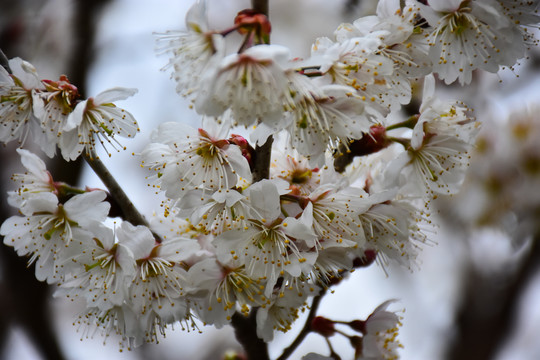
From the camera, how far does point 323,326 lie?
195 centimetres

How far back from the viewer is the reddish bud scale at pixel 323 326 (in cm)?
194

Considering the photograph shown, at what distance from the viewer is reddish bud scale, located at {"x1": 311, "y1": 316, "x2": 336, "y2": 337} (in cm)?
194

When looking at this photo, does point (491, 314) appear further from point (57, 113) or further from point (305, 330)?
point (57, 113)

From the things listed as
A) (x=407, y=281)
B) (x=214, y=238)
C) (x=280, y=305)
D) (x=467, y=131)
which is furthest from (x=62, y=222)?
(x=407, y=281)

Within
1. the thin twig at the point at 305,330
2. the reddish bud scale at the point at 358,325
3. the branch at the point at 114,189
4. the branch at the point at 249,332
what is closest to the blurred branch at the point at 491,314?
the reddish bud scale at the point at 358,325

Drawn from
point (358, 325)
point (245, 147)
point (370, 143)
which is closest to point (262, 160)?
point (245, 147)

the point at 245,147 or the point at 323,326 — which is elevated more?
the point at 245,147

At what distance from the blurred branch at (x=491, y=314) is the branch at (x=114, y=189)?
10.3 feet

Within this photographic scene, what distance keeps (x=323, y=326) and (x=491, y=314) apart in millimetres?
2862

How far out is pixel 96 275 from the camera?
1653 mm

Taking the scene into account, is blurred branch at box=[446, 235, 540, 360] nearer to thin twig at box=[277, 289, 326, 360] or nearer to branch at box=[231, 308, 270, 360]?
thin twig at box=[277, 289, 326, 360]

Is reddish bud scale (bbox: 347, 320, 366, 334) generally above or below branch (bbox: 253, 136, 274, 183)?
below

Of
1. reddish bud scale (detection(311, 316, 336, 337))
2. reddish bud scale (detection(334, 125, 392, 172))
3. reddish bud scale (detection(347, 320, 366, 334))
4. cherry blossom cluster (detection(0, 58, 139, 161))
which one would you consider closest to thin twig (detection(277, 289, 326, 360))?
reddish bud scale (detection(311, 316, 336, 337))

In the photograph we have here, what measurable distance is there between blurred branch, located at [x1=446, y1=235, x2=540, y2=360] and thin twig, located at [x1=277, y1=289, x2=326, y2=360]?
260 cm
